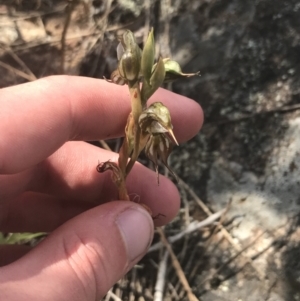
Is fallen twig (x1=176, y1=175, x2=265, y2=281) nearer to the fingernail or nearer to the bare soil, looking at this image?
the bare soil

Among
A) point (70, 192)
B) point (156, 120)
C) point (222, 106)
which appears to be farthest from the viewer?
point (222, 106)

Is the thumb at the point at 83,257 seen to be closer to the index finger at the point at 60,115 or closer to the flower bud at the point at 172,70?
the index finger at the point at 60,115

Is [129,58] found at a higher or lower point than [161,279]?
higher

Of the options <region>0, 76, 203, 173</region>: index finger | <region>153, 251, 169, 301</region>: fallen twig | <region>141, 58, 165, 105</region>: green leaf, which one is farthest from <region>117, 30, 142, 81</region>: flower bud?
<region>153, 251, 169, 301</region>: fallen twig

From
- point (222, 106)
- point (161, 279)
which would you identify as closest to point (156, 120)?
point (161, 279)

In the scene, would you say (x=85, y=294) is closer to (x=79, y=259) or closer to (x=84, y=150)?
(x=79, y=259)

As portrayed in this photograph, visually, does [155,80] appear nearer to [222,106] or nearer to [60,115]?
[60,115]

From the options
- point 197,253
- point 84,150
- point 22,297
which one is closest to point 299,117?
point 197,253

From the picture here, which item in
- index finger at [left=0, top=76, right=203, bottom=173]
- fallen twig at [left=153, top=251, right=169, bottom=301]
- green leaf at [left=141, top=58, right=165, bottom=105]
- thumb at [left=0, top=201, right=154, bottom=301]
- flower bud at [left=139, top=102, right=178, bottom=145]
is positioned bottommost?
fallen twig at [left=153, top=251, right=169, bottom=301]
